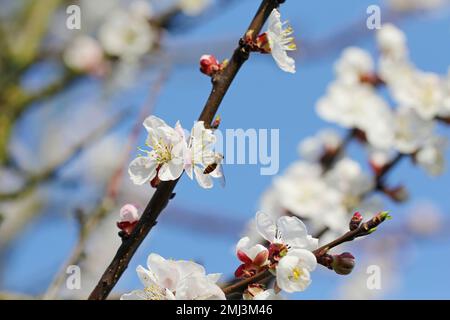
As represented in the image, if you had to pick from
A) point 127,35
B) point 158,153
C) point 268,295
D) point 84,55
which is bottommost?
point 268,295

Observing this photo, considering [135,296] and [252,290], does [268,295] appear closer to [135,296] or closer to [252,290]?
[252,290]

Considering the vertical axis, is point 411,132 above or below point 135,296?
above

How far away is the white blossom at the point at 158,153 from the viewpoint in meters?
1.25

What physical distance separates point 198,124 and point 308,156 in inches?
85.6

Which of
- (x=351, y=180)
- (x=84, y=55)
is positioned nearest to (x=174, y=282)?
(x=351, y=180)

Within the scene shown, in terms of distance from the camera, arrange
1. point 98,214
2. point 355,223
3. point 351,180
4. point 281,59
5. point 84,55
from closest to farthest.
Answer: point 355,223 < point 281,59 < point 98,214 < point 351,180 < point 84,55

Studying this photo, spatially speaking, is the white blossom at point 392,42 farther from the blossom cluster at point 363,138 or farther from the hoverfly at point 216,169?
the hoverfly at point 216,169

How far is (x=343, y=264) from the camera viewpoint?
1.18m

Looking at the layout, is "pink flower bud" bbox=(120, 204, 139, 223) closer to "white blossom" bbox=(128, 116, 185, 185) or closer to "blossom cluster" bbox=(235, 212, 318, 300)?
"white blossom" bbox=(128, 116, 185, 185)

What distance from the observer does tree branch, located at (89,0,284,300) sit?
3.89 feet

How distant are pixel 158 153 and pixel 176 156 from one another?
7 centimetres

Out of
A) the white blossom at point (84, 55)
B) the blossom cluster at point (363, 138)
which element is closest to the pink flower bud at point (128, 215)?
the blossom cluster at point (363, 138)

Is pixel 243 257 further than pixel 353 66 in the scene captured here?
No
